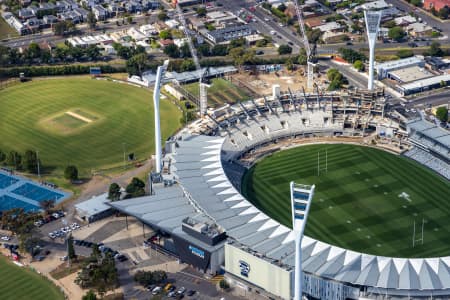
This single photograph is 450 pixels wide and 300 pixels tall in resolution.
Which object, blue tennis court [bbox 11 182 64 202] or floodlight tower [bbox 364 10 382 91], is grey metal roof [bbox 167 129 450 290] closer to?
blue tennis court [bbox 11 182 64 202]

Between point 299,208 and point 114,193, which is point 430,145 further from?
point 114,193

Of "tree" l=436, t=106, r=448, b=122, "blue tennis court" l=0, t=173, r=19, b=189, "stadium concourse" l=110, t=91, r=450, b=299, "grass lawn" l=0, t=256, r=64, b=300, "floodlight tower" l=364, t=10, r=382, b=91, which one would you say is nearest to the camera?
"stadium concourse" l=110, t=91, r=450, b=299

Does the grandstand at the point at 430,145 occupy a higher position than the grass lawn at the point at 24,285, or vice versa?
the grandstand at the point at 430,145

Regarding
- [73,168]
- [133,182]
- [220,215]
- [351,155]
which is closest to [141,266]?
[220,215]

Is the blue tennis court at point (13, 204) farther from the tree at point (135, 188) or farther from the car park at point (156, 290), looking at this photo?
the car park at point (156, 290)

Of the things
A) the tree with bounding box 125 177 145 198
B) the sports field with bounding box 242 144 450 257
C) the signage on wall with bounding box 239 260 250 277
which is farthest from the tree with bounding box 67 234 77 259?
the sports field with bounding box 242 144 450 257

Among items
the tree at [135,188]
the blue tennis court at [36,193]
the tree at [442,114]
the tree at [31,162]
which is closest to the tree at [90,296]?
the tree at [135,188]
